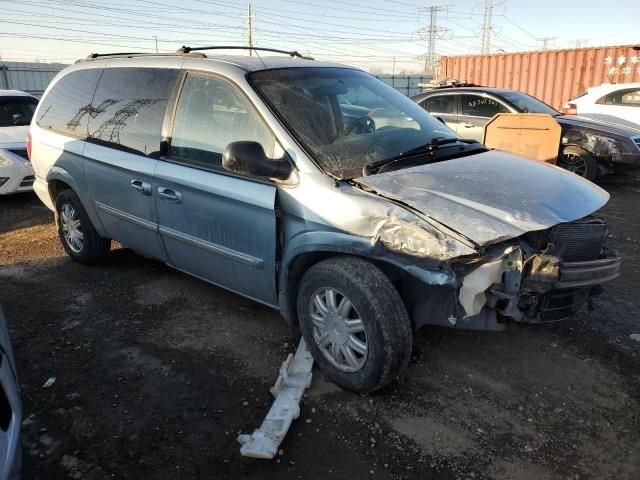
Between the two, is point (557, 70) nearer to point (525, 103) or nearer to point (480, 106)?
point (525, 103)

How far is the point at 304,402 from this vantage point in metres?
2.87

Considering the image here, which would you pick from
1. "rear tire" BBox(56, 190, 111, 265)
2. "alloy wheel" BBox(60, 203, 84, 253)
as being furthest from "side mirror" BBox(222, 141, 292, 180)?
"alloy wheel" BBox(60, 203, 84, 253)

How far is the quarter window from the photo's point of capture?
8742mm

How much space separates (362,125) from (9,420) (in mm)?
2565

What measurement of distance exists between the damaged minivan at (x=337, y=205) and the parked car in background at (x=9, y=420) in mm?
1451

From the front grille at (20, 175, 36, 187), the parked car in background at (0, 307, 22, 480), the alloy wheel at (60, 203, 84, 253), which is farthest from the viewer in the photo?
the front grille at (20, 175, 36, 187)

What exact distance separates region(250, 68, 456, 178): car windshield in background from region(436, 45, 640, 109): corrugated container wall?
12173 millimetres

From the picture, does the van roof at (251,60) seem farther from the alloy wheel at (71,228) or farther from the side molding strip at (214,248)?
the alloy wheel at (71,228)

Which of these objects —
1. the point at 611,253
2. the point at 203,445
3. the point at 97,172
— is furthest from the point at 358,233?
the point at 97,172

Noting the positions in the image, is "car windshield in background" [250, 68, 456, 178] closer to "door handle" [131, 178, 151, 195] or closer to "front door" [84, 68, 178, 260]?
"front door" [84, 68, 178, 260]

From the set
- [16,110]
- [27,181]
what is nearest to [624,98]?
[27,181]

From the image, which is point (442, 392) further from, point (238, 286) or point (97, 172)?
point (97, 172)

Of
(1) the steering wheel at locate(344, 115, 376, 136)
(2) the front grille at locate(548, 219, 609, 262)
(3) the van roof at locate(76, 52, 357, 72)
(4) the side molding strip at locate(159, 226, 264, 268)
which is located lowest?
(4) the side molding strip at locate(159, 226, 264, 268)

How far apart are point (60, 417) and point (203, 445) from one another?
0.86 m
